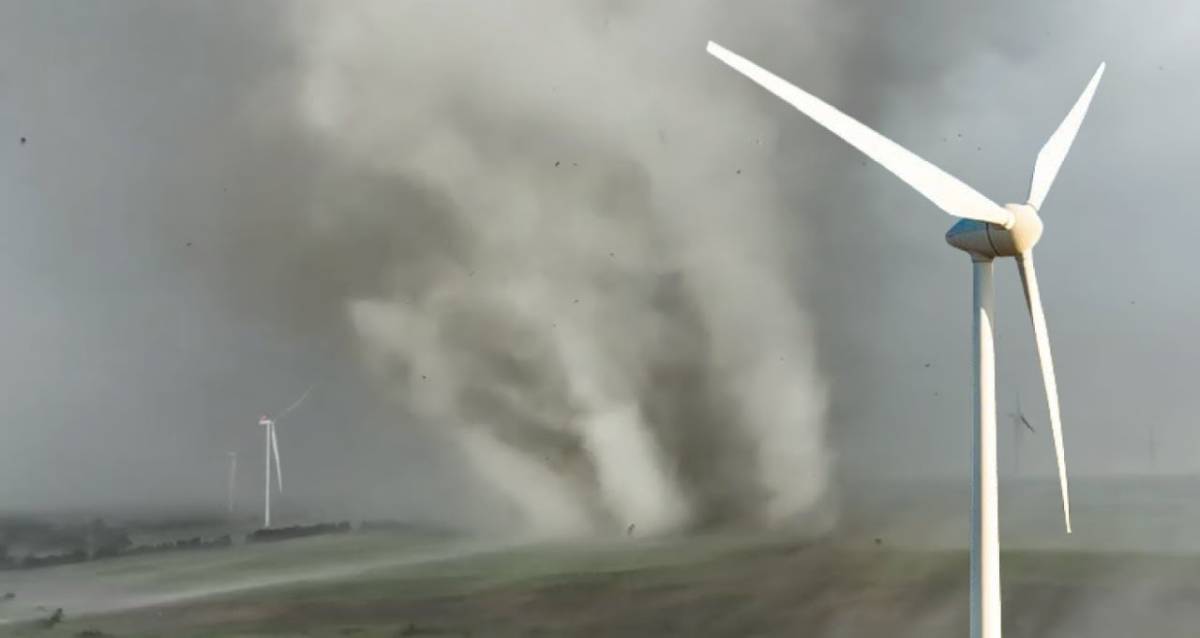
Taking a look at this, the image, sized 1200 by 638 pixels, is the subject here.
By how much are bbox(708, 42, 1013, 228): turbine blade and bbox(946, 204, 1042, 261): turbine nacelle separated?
198mm

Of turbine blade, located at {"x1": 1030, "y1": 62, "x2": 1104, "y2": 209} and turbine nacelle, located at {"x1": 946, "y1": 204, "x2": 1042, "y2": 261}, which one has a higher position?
turbine blade, located at {"x1": 1030, "y1": 62, "x2": 1104, "y2": 209}

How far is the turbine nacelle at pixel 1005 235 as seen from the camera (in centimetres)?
1825

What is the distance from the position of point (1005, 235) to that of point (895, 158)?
8.31 feet

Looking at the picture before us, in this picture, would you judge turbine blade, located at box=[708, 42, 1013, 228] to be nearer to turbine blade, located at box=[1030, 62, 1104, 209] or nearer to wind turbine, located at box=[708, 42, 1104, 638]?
wind turbine, located at box=[708, 42, 1104, 638]

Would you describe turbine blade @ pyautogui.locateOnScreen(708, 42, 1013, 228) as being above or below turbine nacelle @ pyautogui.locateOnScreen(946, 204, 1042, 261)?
above

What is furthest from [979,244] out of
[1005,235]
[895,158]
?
[895,158]

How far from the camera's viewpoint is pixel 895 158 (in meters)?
18.8

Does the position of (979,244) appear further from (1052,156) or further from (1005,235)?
(1052,156)

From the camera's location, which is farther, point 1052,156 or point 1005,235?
point 1052,156

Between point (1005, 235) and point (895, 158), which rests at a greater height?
point (895, 158)

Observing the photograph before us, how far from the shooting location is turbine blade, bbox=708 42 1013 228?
58.5ft

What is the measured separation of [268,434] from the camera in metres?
49.3

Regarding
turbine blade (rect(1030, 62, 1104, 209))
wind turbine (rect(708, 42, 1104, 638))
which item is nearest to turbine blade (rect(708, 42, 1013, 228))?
wind turbine (rect(708, 42, 1104, 638))

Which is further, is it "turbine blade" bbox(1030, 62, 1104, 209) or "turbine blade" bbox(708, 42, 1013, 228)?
"turbine blade" bbox(1030, 62, 1104, 209)
